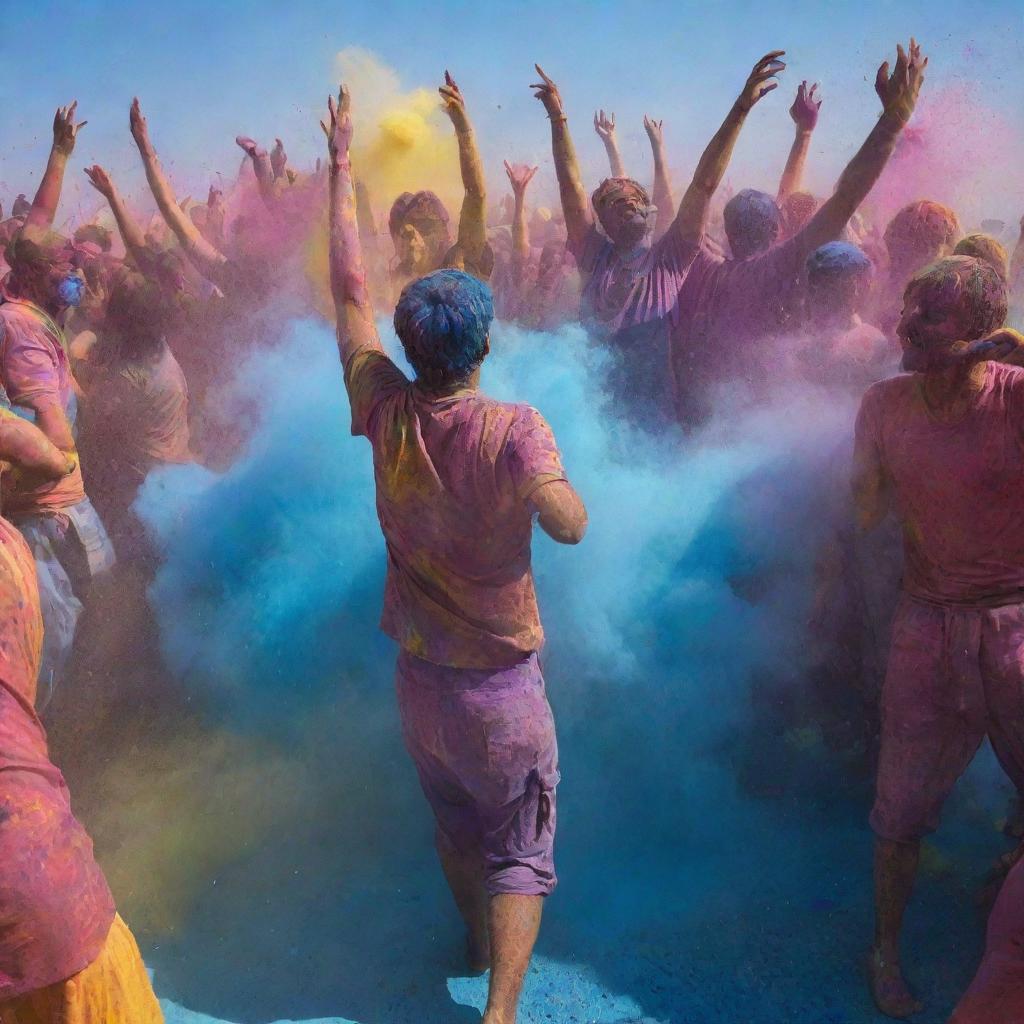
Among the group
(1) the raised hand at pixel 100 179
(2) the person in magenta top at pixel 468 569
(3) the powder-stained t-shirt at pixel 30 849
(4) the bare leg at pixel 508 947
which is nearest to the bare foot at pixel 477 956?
(2) the person in magenta top at pixel 468 569

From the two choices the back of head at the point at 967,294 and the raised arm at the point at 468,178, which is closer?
the back of head at the point at 967,294

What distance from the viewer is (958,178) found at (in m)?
3.99

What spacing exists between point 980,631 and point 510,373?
1.84 metres

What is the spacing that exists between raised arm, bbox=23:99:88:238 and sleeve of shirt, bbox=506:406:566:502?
252 centimetres

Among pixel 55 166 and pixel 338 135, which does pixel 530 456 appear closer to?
pixel 338 135

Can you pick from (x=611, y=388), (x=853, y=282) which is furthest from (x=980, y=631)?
(x=611, y=388)

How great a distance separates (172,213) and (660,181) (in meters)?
2.18

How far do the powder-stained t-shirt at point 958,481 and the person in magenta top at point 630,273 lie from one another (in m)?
1.19

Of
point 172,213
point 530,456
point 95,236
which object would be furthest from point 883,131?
point 95,236

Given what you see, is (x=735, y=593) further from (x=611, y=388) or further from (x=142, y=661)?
(x=142, y=661)

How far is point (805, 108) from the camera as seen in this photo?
3.89m

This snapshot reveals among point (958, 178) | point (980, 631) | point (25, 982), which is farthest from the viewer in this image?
point (958, 178)

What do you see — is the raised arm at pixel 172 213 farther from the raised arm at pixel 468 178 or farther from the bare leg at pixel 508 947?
the bare leg at pixel 508 947

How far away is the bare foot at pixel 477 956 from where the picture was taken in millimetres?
2658
